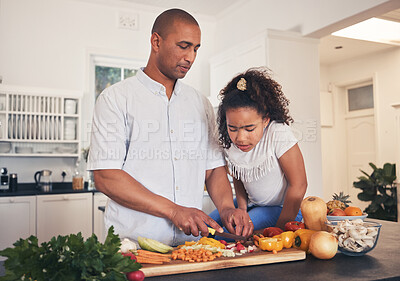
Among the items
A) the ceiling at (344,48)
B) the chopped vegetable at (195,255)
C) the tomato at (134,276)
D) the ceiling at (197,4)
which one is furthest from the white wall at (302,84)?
the tomato at (134,276)

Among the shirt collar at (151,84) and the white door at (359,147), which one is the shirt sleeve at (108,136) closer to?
the shirt collar at (151,84)

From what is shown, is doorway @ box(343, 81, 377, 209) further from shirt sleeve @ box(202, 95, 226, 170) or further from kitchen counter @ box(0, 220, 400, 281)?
kitchen counter @ box(0, 220, 400, 281)

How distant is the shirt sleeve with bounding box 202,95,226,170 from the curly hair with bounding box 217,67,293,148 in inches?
1.1

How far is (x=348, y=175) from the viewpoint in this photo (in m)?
7.17

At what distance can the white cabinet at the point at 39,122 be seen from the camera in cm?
414

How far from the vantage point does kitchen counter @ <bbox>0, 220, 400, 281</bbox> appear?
109 centimetres

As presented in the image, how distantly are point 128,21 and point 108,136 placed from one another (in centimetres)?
375

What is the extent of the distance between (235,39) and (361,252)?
162 inches

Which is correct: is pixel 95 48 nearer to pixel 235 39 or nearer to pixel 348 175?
pixel 235 39

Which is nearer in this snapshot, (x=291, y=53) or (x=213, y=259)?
(x=213, y=259)

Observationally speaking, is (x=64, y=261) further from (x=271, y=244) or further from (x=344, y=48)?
(x=344, y=48)

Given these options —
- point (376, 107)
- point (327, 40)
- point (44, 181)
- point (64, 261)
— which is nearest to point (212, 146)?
point (64, 261)

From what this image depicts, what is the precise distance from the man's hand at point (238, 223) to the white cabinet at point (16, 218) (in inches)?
113

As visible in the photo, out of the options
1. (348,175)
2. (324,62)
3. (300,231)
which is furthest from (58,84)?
(348,175)
